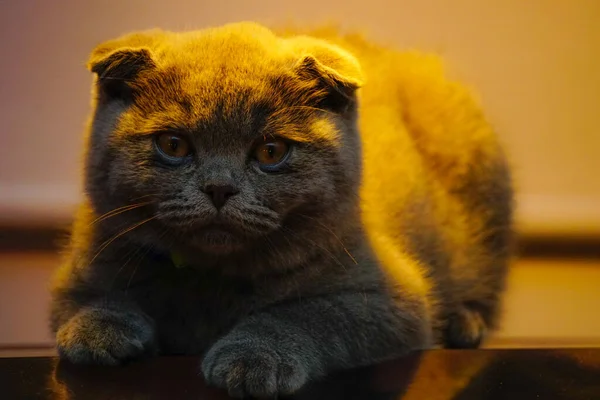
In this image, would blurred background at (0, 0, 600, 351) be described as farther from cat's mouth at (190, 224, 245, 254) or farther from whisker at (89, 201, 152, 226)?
cat's mouth at (190, 224, 245, 254)

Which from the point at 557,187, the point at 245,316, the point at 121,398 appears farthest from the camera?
the point at 557,187

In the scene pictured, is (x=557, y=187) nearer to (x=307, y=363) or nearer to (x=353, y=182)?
(x=353, y=182)

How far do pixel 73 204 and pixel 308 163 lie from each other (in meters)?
0.63

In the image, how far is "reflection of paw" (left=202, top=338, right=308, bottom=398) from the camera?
82cm

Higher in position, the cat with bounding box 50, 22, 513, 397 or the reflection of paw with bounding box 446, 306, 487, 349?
the cat with bounding box 50, 22, 513, 397

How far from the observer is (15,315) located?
4.58 ft

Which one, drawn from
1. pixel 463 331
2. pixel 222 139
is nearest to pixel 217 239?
pixel 222 139

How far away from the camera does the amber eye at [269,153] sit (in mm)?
888

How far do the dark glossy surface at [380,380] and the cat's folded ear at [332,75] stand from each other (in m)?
0.32

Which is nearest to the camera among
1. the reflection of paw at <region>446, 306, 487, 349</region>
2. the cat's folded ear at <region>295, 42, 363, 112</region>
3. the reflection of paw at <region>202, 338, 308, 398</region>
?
the reflection of paw at <region>202, 338, 308, 398</region>

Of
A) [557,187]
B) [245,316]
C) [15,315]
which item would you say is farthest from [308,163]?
[557,187]

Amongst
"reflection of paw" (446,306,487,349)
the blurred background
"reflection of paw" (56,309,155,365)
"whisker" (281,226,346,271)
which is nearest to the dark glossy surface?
"reflection of paw" (56,309,155,365)

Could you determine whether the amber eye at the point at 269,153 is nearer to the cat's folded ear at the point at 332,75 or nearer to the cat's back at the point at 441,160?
the cat's folded ear at the point at 332,75

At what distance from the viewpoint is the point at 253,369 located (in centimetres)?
83
